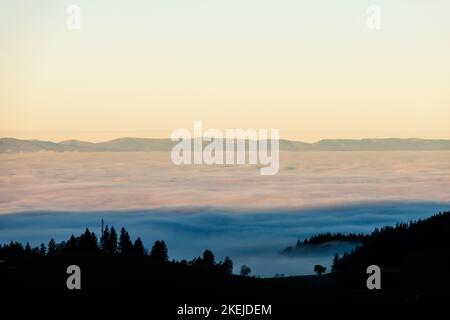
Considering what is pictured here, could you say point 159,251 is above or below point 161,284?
above

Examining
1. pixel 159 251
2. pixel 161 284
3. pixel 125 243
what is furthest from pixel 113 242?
pixel 161 284

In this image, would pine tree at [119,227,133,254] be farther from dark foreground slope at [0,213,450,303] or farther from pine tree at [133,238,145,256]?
dark foreground slope at [0,213,450,303]

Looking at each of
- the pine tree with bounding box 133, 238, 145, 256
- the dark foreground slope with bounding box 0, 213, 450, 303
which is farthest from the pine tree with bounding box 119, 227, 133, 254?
the dark foreground slope with bounding box 0, 213, 450, 303

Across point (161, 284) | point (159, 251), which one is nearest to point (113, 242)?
point (159, 251)

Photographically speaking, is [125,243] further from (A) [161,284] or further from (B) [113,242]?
(A) [161,284]

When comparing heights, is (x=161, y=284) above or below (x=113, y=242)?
below

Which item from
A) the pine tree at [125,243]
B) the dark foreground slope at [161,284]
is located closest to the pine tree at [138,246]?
the pine tree at [125,243]

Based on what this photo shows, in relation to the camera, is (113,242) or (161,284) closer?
(161,284)

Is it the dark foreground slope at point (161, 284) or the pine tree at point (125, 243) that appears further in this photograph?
the pine tree at point (125, 243)

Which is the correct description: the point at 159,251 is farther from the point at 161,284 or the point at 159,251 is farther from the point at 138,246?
the point at 161,284

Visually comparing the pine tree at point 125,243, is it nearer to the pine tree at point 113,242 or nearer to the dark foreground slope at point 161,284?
the pine tree at point 113,242
